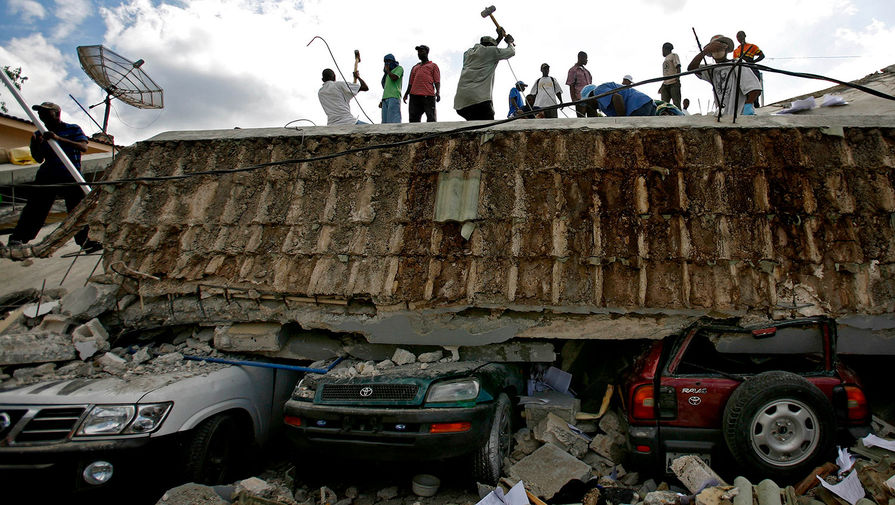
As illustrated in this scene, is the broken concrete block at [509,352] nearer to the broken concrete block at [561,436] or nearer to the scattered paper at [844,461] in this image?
the broken concrete block at [561,436]

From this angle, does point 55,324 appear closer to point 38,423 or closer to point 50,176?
point 38,423

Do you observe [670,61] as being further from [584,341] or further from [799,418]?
[799,418]

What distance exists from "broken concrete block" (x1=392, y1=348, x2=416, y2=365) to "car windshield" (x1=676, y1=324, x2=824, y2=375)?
252 cm

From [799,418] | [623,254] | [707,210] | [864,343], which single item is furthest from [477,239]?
[864,343]

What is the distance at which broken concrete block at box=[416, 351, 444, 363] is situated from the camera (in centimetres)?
489

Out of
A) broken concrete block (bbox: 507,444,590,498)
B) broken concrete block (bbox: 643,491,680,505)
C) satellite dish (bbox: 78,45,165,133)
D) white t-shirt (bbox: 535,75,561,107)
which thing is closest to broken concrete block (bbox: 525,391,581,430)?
broken concrete block (bbox: 507,444,590,498)

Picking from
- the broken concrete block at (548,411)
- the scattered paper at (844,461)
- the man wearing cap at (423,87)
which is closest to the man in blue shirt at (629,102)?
the man wearing cap at (423,87)

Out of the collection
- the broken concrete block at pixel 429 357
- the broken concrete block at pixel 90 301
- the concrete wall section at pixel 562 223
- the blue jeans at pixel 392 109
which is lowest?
the broken concrete block at pixel 429 357

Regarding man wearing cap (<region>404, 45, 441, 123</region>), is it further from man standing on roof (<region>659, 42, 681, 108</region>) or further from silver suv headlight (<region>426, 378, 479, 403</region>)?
silver suv headlight (<region>426, 378, 479, 403</region>)

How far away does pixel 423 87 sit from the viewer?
825 cm

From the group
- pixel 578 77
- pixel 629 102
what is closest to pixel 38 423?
pixel 629 102

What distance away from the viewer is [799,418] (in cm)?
387

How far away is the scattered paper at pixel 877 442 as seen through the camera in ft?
12.7

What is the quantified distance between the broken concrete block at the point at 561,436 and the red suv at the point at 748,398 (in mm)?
541
